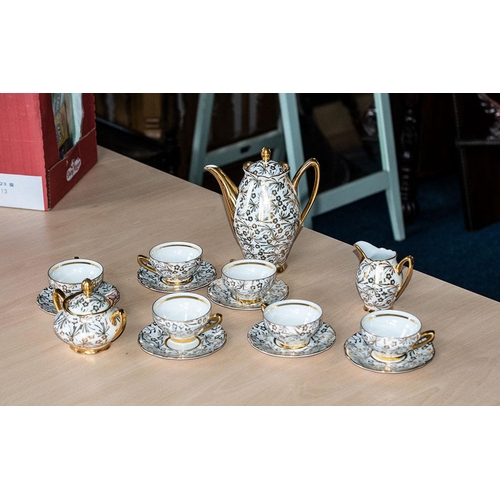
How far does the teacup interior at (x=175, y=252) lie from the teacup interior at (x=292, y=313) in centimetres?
23

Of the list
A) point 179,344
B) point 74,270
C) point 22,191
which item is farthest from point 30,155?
point 179,344

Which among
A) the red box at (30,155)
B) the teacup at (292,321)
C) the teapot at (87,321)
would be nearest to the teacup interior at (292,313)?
the teacup at (292,321)

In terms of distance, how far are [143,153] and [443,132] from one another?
4.31ft

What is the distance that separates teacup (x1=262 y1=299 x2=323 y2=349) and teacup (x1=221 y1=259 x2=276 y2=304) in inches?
2.7

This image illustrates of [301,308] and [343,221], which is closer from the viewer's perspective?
[301,308]

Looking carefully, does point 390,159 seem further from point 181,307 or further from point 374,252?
point 181,307

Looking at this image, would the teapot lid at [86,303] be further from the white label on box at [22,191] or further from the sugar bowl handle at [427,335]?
the white label on box at [22,191]

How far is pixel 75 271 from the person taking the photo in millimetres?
1297

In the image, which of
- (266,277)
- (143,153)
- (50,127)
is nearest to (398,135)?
(143,153)

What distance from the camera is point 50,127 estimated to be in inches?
63.4

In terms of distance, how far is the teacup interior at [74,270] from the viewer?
1.28 m

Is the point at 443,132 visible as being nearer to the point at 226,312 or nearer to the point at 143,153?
the point at 143,153

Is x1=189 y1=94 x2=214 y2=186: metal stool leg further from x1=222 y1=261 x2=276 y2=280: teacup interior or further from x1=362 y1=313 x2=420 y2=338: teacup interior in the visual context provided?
x1=362 y1=313 x2=420 y2=338: teacup interior

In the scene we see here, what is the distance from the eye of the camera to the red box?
5.12ft
